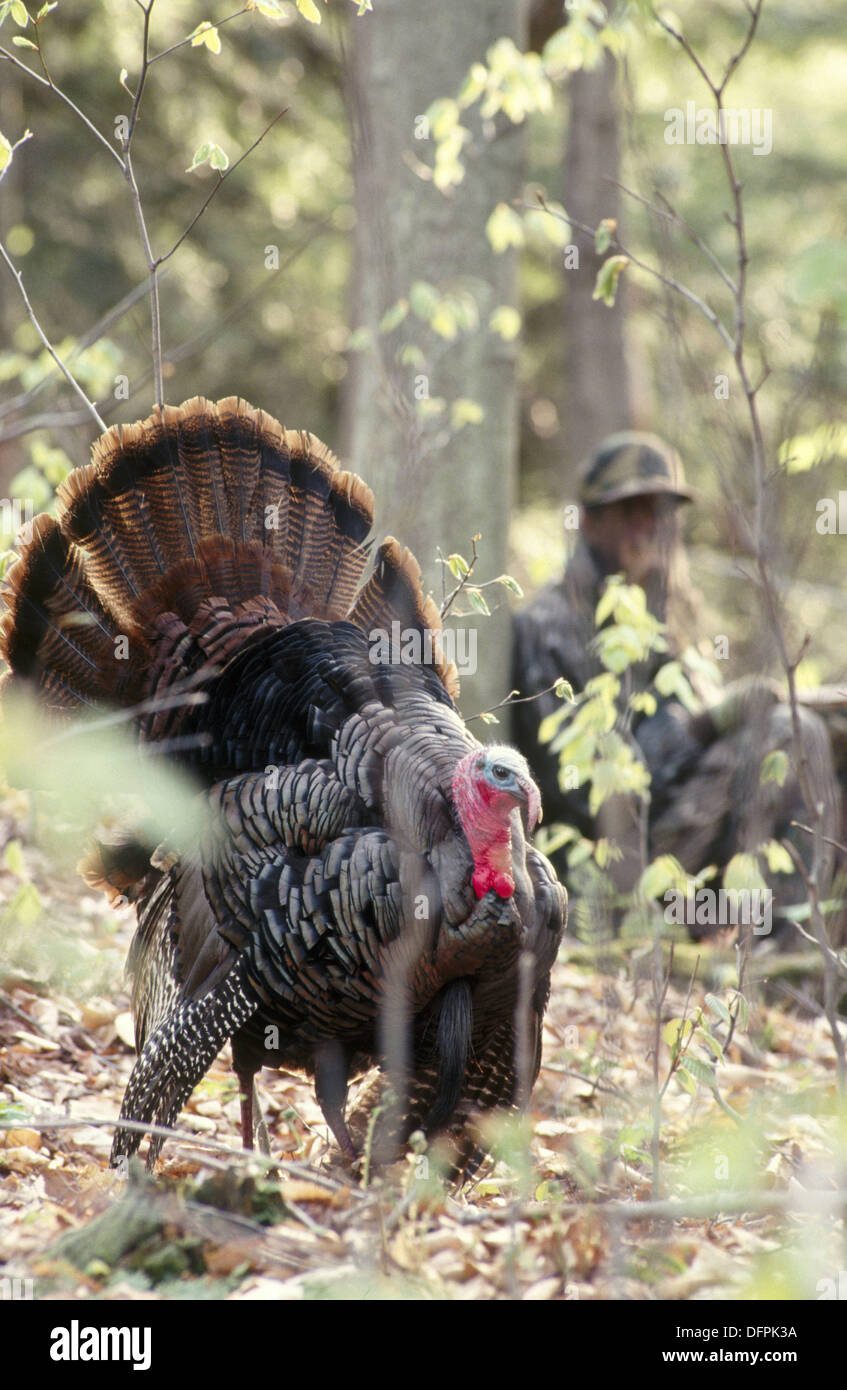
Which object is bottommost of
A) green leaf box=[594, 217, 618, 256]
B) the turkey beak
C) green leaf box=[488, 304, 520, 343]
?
the turkey beak

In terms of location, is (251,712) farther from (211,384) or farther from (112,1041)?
(211,384)

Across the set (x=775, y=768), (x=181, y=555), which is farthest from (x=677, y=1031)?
(x=181, y=555)

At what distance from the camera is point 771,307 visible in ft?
47.8

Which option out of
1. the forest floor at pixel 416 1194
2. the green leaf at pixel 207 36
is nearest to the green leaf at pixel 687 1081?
the forest floor at pixel 416 1194

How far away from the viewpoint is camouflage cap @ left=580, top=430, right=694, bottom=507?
691cm

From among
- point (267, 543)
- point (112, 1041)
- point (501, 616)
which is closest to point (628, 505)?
point (501, 616)

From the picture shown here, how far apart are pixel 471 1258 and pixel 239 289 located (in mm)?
12285

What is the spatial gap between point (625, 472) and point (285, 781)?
396 cm

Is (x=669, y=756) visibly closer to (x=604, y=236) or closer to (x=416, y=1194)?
(x=604, y=236)

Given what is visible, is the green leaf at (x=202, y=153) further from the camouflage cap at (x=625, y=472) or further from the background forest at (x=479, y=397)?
the camouflage cap at (x=625, y=472)

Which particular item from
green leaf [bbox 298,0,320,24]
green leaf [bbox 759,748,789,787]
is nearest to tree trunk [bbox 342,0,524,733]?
green leaf [bbox 759,748,789,787]

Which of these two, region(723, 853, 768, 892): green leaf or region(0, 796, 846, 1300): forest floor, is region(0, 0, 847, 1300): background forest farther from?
region(723, 853, 768, 892): green leaf

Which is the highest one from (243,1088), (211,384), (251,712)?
(211,384)

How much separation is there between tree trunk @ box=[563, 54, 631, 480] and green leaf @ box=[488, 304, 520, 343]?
6228 mm
